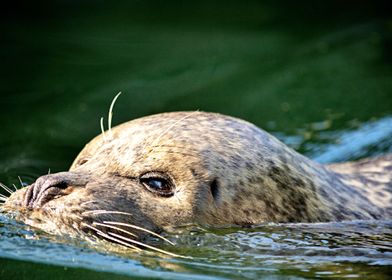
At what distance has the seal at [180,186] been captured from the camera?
16.8ft

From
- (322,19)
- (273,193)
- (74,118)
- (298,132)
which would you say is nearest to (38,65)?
(74,118)

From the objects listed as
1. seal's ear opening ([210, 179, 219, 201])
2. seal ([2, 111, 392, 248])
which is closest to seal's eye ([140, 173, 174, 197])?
seal ([2, 111, 392, 248])

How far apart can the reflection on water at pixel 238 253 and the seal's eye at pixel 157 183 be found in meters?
0.26

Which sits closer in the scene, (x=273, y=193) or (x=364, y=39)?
(x=273, y=193)

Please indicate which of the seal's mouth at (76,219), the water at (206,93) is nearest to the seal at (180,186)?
the seal's mouth at (76,219)

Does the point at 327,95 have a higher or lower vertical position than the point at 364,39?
lower

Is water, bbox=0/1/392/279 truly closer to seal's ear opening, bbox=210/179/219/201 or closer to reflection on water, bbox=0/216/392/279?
reflection on water, bbox=0/216/392/279

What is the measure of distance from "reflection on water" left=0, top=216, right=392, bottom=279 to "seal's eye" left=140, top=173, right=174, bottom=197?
26 centimetres

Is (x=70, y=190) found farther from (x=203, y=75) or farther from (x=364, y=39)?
(x=364, y=39)

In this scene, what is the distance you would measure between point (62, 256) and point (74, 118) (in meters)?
4.14

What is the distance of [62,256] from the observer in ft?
15.7

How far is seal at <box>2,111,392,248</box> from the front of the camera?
16.8 feet

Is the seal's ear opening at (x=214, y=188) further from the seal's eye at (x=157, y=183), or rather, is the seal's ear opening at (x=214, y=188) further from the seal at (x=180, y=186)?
the seal's eye at (x=157, y=183)

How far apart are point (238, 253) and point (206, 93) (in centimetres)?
457
